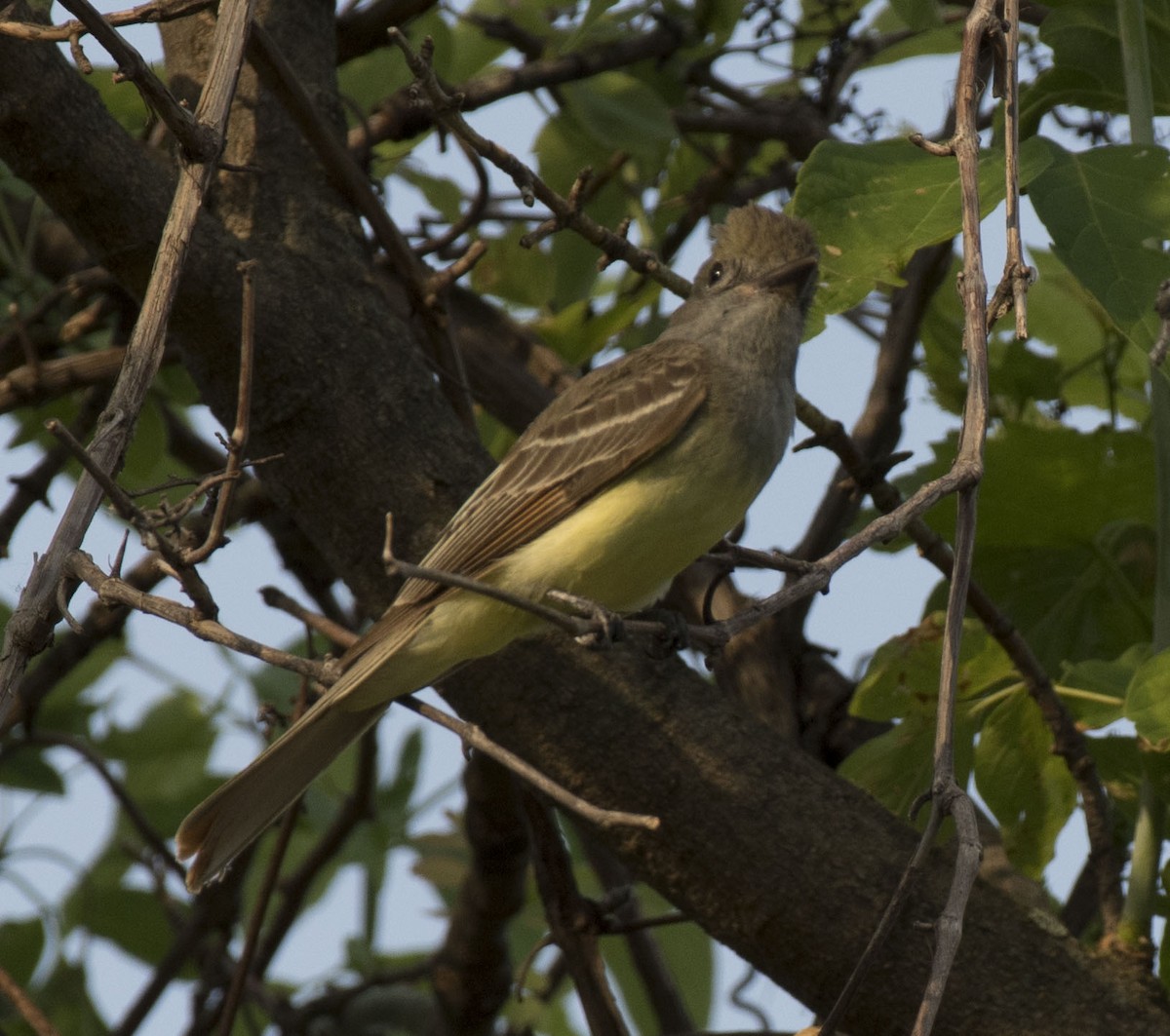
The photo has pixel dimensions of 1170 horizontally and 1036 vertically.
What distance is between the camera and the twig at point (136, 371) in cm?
242

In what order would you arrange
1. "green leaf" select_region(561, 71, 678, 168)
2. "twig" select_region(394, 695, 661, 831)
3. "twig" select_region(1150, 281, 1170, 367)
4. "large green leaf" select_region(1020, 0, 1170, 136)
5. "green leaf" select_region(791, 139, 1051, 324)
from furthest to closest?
1. "green leaf" select_region(561, 71, 678, 168)
2. "large green leaf" select_region(1020, 0, 1170, 136)
3. "green leaf" select_region(791, 139, 1051, 324)
4. "twig" select_region(1150, 281, 1170, 367)
5. "twig" select_region(394, 695, 661, 831)

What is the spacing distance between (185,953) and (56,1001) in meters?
0.57

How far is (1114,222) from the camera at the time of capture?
3189 mm

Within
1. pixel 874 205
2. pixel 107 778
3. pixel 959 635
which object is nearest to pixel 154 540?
pixel 959 635

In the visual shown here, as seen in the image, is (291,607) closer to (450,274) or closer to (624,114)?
(450,274)

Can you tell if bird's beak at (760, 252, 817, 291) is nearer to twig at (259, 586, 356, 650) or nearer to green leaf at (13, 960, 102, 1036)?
twig at (259, 586, 356, 650)

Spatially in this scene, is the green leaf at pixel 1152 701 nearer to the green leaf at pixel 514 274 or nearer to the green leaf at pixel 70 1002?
the green leaf at pixel 514 274

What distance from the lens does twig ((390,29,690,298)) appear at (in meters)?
3.17

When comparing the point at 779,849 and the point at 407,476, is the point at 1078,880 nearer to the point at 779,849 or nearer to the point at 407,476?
the point at 779,849

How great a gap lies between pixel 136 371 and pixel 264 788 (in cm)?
131

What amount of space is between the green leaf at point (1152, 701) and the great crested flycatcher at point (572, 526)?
1041 millimetres

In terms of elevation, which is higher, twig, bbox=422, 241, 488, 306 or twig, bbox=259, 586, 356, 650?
twig, bbox=422, 241, 488, 306

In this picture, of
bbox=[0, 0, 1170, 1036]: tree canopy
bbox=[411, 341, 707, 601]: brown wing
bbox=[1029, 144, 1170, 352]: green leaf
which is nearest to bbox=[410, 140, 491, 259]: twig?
bbox=[0, 0, 1170, 1036]: tree canopy

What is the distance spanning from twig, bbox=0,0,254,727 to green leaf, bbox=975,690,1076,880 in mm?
2313
